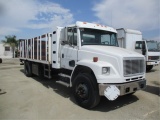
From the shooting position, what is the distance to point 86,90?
5598 mm

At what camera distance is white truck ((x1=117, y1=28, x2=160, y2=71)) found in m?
13.5

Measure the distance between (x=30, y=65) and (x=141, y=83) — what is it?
7.29m

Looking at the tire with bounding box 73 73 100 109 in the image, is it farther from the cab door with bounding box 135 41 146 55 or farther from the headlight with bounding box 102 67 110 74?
the cab door with bounding box 135 41 146 55

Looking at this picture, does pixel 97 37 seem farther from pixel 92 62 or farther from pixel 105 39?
pixel 92 62

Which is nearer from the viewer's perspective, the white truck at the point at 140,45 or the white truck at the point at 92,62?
the white truck at the point at 92,62

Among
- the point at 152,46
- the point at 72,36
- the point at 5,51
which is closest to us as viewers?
the point at 72,36

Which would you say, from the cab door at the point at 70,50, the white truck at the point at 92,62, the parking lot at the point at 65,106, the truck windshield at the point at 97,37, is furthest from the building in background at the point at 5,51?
the truck windshield at the point at 97,37

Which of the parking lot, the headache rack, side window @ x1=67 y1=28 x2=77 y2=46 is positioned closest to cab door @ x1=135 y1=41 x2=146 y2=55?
the parking lot

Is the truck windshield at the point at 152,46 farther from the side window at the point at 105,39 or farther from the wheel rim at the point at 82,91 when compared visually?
the wheel rim at the point at 82,91

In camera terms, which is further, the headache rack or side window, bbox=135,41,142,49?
side window, bbox=135,41,142,49

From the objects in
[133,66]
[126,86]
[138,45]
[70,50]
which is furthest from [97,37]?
[138,45]

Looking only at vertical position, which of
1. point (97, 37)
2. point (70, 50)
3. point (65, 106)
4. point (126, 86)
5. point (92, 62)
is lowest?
point (65, 106)

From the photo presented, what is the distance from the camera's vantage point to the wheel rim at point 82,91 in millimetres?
5621

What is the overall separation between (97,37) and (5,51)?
41330mm
